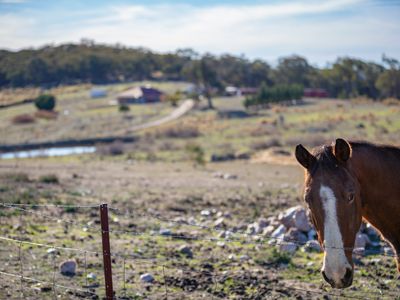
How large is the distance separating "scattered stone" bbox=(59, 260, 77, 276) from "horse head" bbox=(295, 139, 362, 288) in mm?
6199

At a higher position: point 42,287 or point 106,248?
point 106,248

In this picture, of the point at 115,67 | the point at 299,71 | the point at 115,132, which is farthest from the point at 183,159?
the point at 115,67

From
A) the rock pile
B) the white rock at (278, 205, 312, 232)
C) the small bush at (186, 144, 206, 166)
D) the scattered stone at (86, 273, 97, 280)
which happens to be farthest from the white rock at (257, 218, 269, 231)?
the small bush at (186, 144, 206, 166)

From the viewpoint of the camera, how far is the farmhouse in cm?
7962

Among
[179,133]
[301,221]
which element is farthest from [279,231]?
[179,133]

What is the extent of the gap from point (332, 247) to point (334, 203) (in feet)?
1.33

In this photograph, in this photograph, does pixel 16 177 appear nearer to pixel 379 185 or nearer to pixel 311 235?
pixel 311 235

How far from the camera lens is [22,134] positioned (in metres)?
49.7

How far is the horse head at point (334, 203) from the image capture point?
16.2 feet

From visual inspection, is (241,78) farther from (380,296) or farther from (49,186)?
(380,296)

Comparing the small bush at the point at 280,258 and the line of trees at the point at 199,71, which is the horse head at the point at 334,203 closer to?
the small bush at the point at 280,258

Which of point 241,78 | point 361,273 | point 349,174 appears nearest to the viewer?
point 349,174

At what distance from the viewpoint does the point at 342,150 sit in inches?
214

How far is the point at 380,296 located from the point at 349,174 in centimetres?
456
